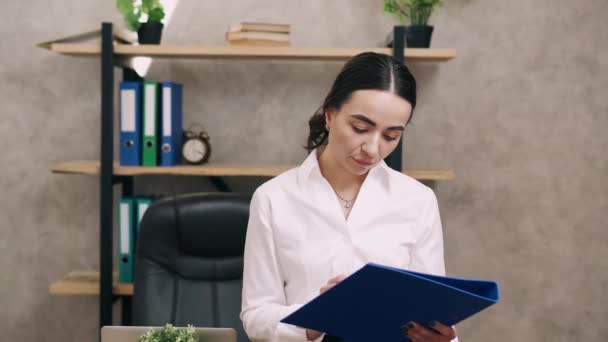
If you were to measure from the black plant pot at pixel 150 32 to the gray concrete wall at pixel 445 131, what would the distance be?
23cm

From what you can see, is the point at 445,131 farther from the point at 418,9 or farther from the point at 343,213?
the point at 343,213

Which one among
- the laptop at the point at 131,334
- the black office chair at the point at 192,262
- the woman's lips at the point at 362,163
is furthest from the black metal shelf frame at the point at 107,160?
the laptop at the point at 131,334

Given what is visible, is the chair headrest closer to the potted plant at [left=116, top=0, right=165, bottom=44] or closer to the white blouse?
the white blouse

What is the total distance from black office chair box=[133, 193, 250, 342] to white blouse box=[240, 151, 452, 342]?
0.27 metres

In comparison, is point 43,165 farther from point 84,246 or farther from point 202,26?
point 202,26

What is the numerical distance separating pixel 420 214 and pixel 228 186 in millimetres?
1343

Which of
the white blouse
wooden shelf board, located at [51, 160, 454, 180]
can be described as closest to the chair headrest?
the white blouse

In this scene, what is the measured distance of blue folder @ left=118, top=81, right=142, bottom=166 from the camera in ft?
7.91

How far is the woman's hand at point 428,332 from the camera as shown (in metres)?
1.20

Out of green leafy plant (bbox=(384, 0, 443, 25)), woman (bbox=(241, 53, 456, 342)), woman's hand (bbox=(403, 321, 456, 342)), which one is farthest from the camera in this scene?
green leafy plant (bbox=(384, 0, 443, 25))

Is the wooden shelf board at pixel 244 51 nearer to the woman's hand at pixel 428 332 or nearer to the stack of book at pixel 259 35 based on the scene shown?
the stack of book at pixel 259 35

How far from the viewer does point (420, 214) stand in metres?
1.55

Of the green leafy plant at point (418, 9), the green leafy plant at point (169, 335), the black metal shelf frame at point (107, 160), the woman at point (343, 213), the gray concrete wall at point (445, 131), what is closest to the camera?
the green leafy plant at point (169, 335)

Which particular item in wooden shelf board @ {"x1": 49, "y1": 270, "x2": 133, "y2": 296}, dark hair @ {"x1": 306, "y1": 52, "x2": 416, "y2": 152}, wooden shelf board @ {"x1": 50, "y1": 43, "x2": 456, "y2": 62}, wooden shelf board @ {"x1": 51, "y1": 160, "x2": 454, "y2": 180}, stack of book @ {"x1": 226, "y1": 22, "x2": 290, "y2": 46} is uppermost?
stack of book @ {"x1": 226, "y1": 22, "x2": 290, "y2": 46}
